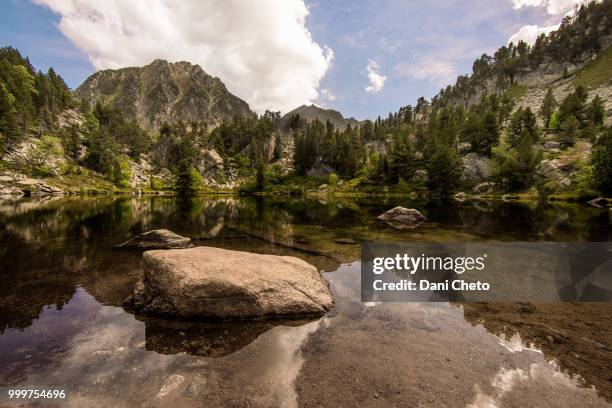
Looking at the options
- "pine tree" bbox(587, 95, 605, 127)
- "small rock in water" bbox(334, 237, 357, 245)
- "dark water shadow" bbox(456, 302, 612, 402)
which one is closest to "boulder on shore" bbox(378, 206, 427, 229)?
"small rock in water" bbox(334, 237, 357, 245)

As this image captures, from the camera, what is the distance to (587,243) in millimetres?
22797

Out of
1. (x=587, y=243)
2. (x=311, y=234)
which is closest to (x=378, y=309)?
(x=311, y=234)

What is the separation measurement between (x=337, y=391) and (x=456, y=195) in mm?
116177

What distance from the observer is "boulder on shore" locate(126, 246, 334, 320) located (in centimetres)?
1005

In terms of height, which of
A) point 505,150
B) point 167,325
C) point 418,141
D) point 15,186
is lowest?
point 167,325

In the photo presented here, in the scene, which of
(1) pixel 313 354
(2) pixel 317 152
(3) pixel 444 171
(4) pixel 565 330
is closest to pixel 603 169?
(3) pixel 444 171

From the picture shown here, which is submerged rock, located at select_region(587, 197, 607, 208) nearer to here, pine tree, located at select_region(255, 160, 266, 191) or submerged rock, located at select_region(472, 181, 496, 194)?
submerged rock, located at select_region(472, 181, 496, 194)

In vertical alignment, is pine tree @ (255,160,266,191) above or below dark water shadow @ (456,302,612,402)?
above

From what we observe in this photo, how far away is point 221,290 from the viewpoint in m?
10.1

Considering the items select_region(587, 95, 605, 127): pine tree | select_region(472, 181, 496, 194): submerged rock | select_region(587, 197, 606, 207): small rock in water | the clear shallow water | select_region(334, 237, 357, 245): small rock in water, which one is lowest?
the clear shallow water

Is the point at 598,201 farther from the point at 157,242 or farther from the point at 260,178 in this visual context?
the point at 260,178

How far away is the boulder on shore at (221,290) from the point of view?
10.0 meters

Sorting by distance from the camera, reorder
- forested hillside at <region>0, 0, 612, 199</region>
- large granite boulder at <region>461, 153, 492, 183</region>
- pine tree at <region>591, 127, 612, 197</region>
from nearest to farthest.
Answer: pine tree at <region>591, 127, 612, 197</region> → forested hillside at <region>0, 0, 612, 199</region> → large granite boulder at <region>461, 153, 492, 183</region>

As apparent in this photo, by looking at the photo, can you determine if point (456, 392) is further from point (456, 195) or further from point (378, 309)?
point (456, 195)
